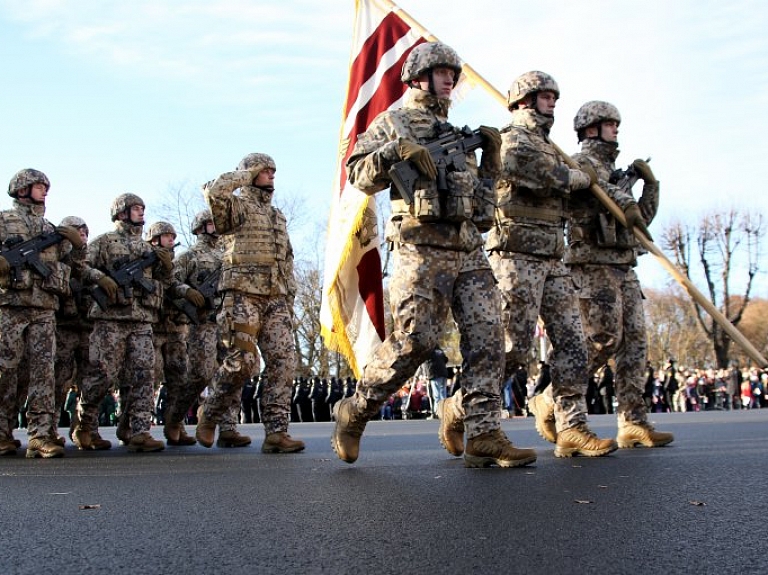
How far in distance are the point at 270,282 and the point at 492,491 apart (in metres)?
4.29

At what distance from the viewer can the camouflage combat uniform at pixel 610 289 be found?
24.7 ft

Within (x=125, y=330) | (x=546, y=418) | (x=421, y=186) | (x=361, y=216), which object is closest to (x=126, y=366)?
(x=125, y=330)

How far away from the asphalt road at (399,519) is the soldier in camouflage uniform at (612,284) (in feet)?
4.71

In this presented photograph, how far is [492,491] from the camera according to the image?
434 centimetres

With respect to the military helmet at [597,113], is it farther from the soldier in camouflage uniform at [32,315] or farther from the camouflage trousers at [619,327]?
the soldier in camouflage uniform at [32,315]

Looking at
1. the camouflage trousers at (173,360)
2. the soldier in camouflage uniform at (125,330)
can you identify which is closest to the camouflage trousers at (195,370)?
the camouflage trousers at (173,360)

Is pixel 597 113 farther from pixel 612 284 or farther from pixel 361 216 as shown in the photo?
pixel 361 216

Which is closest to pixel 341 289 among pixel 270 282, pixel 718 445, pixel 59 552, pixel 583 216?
pixel 270 282

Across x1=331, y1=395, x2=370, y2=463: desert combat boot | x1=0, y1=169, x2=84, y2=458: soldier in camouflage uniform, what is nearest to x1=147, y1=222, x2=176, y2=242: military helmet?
x1=0, y1=169, x2=84, y2=458: soldier in camouflage uniform

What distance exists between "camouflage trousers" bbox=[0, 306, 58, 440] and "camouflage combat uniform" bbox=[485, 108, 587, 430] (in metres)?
4.34

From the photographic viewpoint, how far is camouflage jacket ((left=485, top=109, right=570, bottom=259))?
21.8 ft

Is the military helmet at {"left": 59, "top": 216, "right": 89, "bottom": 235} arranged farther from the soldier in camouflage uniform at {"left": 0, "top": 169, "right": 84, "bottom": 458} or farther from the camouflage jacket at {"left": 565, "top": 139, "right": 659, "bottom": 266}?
the camouflage jacket at {"left": 565, "top": 139, "right": 659, "bottom": 266}

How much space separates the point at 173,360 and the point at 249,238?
125 inches

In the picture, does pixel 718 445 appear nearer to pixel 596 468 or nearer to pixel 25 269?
pixel 596 468
